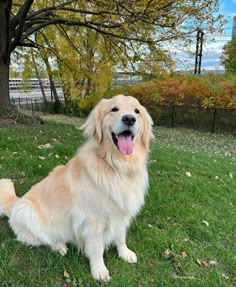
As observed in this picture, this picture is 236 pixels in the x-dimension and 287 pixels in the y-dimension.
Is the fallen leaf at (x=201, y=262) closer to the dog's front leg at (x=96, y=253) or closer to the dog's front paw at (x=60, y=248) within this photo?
the dog's front leg at (x=96, y=253)

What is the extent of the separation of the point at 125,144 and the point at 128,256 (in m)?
1.06

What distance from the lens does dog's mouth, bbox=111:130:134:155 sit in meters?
2.32

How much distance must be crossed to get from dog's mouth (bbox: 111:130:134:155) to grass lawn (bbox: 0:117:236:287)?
1022 mm

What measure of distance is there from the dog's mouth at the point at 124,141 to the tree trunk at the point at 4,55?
637cm

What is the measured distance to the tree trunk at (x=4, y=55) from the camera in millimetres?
7582

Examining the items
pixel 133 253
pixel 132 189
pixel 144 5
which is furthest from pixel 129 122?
pixel 144 5

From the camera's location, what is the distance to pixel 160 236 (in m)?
2.97

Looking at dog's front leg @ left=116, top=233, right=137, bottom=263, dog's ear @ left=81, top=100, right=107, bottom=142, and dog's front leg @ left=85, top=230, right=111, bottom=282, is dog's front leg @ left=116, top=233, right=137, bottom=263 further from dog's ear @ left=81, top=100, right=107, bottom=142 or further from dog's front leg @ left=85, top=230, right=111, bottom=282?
dog's ear @ left=81, top=100, right=107, bottom=142

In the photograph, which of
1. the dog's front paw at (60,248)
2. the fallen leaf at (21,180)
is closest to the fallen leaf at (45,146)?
the fallen leaf at (21,180)

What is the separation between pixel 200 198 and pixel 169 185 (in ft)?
1.60

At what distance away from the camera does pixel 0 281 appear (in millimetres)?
2184

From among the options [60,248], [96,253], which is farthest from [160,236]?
[60,248]

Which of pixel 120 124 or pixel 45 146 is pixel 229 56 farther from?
pixel 120 124

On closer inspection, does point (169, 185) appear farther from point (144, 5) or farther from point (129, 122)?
point (144, 5)
